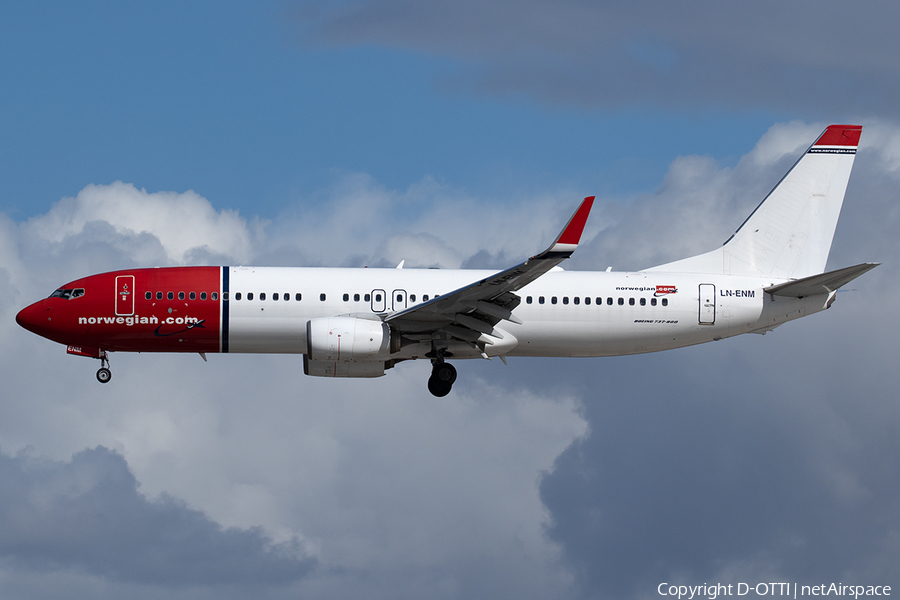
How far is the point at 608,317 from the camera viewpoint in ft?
131

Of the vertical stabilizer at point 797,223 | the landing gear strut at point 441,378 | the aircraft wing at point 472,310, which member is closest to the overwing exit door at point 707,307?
the vertical stabilizer at point 797,223

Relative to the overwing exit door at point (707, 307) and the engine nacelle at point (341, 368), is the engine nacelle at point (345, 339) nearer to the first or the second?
the engine nacelle at point (341, 368)

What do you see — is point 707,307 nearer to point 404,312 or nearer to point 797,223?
point 797,223

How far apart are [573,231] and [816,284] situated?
1236cm

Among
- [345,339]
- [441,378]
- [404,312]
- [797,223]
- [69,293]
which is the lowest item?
[441,378]

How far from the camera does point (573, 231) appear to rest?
106 feet

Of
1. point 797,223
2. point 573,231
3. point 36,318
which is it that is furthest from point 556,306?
point 36,318

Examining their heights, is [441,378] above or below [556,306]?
below

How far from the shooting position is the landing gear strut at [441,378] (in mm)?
40062

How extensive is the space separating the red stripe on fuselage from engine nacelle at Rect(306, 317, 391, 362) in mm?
3819

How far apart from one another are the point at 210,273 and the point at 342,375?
6.35 meters

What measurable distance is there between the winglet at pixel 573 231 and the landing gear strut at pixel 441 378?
9.31m

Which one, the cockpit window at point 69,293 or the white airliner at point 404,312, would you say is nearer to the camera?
the white airliner at point 404,312

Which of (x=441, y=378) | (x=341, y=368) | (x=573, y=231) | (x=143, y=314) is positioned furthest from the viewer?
(x=341, y=368)
